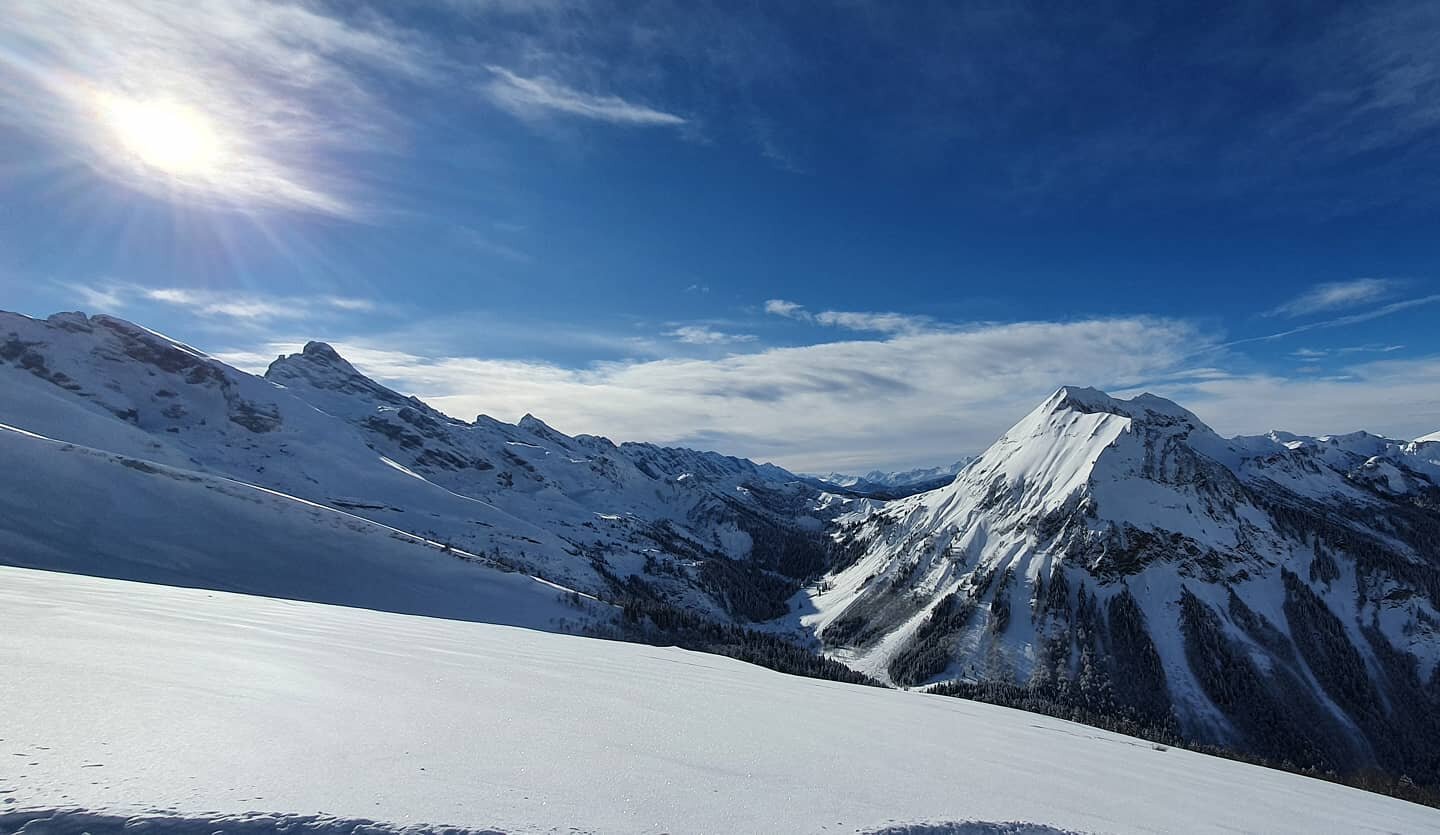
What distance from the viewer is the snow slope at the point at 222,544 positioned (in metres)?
64.4

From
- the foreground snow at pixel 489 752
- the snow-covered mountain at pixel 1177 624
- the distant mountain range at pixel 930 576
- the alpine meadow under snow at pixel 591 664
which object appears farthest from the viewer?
the snow-covered mountain at pixel 1177 624

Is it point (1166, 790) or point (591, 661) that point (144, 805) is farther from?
point (1166, 790)

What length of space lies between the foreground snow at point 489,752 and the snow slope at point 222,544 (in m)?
64.0

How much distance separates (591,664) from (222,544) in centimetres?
8182

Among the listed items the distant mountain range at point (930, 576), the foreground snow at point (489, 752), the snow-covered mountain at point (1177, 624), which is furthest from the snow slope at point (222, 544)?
the snow-covered mountain at point (1177, 624)

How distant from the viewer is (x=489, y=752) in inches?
317

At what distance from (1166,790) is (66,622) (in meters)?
23.2

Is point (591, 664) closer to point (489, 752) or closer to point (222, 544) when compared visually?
point (489, 752)

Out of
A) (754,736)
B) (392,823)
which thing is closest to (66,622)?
(392,823)

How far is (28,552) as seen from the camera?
5791cm

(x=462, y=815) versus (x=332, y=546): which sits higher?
(x=462, y=815)

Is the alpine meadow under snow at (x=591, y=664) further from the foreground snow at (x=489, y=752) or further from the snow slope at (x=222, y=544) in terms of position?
the snow slope at (x=222, y=544)

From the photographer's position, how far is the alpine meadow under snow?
690cm


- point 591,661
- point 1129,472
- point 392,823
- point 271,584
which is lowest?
point 271,584
